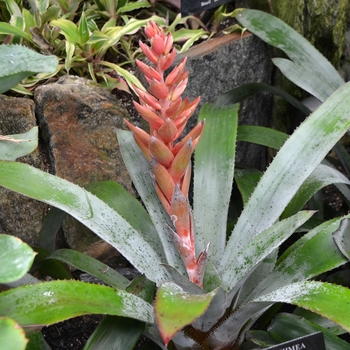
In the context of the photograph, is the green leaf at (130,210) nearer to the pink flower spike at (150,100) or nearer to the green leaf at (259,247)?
the green leaf at (259,247)

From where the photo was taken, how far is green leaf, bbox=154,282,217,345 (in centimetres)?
77

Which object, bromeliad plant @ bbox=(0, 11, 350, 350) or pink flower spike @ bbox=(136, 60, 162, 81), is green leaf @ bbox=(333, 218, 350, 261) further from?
pink flower spike @ bbox=(136, 60, 162, 81)

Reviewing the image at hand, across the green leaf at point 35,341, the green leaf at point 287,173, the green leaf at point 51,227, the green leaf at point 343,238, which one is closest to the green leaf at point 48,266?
the green leaf at point 51,227

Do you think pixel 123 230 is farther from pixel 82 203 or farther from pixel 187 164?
pixel 187 164

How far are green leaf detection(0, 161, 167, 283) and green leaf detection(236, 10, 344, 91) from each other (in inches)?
35.5

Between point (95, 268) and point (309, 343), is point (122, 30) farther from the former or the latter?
point (309, 343)

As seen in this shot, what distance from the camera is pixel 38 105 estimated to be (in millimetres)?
1535

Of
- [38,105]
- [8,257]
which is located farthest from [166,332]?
[38,105]

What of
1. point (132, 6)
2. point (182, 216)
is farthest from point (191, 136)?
point (132, 6)

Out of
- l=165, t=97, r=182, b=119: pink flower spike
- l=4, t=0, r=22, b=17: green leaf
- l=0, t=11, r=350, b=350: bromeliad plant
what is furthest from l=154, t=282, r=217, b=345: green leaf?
l=4, t=0, r=22, b=17: green leaf

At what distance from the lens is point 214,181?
47.8 inches

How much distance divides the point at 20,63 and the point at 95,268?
0.51 m

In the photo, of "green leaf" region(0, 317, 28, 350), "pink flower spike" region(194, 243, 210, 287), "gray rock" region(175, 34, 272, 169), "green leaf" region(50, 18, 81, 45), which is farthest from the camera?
"gray rock" region(175, 34, 272, 169)

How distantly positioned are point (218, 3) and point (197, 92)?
0.30 metres
